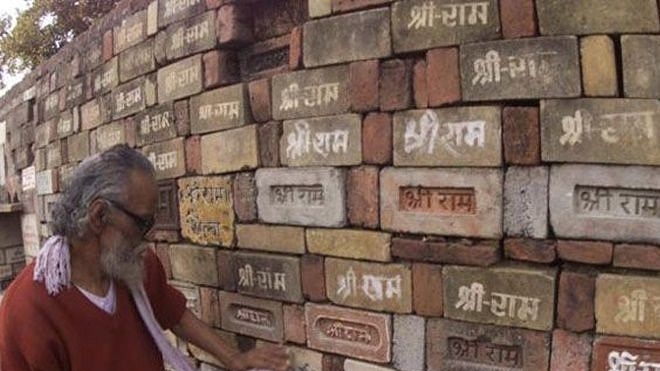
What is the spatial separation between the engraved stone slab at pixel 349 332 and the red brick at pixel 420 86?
887mm

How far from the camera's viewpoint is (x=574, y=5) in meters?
2.22

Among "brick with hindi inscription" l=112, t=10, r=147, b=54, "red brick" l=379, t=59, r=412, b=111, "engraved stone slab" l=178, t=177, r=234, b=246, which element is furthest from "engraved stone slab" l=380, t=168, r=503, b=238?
"brick with hindi inscription" l=112, t=10, r=147, b=54

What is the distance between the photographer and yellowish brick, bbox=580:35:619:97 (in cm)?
217

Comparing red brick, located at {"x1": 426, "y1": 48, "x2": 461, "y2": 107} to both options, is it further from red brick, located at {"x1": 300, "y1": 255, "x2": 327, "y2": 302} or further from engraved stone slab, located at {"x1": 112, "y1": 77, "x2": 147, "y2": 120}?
engraved stone slab, located at {"x1": 112, "y1": 77, "x2": 147, "y2": 120}

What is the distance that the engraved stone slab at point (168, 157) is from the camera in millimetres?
3777

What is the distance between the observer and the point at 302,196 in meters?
3.04

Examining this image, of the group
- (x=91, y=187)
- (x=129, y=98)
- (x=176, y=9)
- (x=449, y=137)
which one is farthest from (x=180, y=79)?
(x=449, y=137)

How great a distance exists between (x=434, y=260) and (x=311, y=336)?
2.61 ft

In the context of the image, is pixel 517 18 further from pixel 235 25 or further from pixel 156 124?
pixel 156 124

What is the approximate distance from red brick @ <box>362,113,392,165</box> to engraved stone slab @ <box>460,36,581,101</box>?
0.37 meters

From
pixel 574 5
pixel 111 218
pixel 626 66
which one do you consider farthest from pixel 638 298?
pixel 111 218

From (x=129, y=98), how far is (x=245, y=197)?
1.49 m

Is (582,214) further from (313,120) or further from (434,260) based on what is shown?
(313,120)

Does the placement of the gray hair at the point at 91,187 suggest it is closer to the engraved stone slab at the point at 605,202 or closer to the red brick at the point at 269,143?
the red brick at the point at 269,143
